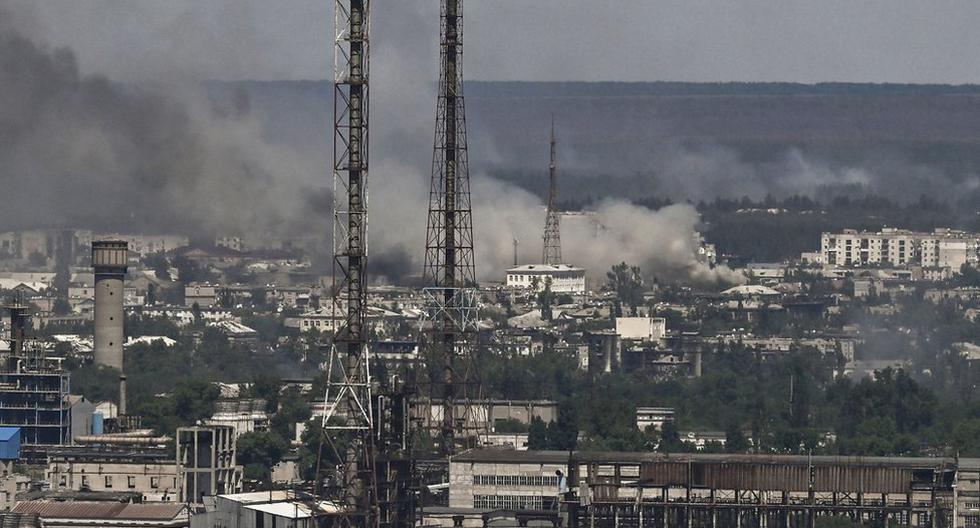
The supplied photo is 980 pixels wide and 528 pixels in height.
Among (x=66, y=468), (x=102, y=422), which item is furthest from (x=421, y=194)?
(x=66, y=468)

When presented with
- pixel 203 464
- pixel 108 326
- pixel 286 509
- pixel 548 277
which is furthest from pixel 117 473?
pixel 548 277

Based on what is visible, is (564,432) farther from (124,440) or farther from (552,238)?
(552,238)

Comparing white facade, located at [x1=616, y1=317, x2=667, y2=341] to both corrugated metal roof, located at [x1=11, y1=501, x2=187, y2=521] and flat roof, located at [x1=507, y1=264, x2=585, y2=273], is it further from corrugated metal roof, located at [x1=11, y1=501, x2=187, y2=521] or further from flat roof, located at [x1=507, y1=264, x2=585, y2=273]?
corrugated metal roof, located at [x1=11, y1=501, x2=187, y2=521]

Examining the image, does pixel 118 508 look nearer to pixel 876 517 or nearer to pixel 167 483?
pixel 167 483

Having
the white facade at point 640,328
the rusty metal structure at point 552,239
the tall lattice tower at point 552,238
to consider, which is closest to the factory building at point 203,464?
the white facade at point 640,328

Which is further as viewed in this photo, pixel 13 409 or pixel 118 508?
pixel 13 409
